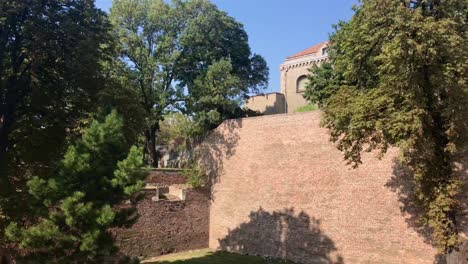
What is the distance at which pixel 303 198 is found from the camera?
1830 centimetres

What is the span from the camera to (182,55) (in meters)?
29.9

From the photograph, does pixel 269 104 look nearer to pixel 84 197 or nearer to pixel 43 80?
pixel 43 80

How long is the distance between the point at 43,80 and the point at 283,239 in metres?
11.6

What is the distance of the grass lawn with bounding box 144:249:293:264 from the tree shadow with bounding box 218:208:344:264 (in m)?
0.55

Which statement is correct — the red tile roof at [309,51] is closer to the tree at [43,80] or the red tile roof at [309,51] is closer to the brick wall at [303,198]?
the brick wall at [303,198]

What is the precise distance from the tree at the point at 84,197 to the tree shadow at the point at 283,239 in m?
9.08

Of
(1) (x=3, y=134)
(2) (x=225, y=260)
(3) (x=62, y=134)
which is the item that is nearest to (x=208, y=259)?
(2) (x=225, y=260)

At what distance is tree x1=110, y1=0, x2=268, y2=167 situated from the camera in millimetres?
28688

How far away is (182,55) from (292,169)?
1442 cm

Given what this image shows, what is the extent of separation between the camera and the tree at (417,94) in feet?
33.5

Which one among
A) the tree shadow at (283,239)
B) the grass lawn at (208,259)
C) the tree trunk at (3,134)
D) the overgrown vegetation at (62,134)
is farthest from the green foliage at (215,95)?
the tree trunk at (3,134)

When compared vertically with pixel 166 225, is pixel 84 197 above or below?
above

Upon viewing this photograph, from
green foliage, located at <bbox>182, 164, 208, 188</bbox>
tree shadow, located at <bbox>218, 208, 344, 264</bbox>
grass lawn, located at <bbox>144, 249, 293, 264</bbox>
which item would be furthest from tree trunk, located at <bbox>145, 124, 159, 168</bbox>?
grass lawn, located at <bbox>144, 249, 293, 264</bbox>

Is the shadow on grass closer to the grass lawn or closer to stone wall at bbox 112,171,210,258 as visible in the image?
the grass lawn
